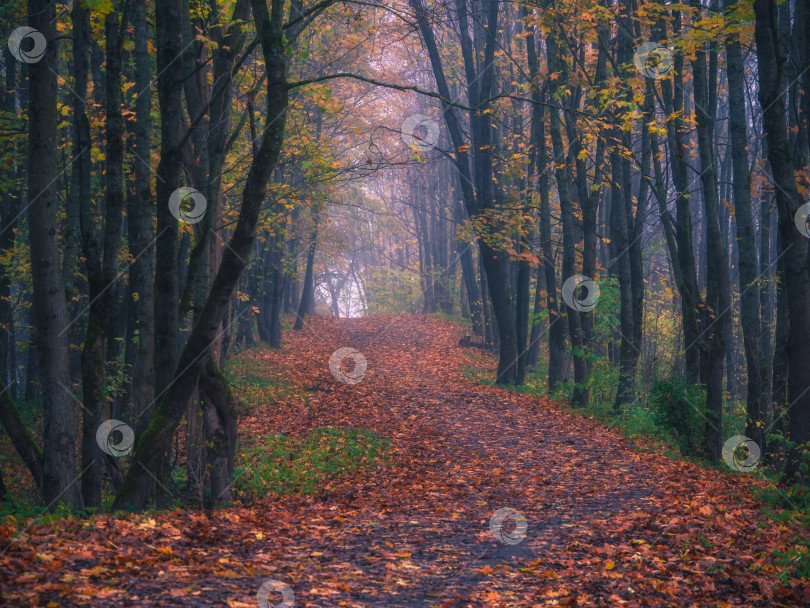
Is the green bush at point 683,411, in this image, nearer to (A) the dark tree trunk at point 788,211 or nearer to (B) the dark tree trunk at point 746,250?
(B) the dark tree trunk at point 746,250

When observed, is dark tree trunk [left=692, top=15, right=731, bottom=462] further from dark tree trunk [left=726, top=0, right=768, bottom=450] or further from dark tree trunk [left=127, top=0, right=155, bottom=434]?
dark tree trunk [left=127, top=0, right=155, bottom=434]

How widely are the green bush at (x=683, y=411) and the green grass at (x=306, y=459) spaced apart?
201 inches

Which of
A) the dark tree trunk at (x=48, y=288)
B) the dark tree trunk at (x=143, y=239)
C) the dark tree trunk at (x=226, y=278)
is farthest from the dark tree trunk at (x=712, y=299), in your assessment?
the dark tree trunk at (x=48, y=288)

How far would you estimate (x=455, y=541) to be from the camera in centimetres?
712

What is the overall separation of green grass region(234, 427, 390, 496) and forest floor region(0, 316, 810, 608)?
0.33 metres

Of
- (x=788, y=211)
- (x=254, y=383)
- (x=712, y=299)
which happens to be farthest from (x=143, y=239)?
(x=254, y=383)

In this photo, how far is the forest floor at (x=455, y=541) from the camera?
4.97 metres

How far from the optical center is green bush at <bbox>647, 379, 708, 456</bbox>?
11.0 metres

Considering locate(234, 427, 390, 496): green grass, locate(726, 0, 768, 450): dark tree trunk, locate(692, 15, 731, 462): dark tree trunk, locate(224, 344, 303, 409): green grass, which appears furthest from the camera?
locate(224, 344, 303, 409): green grass

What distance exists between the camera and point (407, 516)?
815 centimetres

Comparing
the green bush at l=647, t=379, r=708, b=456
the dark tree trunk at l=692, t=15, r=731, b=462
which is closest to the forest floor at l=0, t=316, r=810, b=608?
the green bush at l=647, t=379, r=708, b=456

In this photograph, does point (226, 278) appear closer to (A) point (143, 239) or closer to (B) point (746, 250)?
(A) point (143, 239)

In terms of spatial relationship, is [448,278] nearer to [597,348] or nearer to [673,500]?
[597,348]

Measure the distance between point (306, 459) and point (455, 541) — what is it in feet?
16.2
